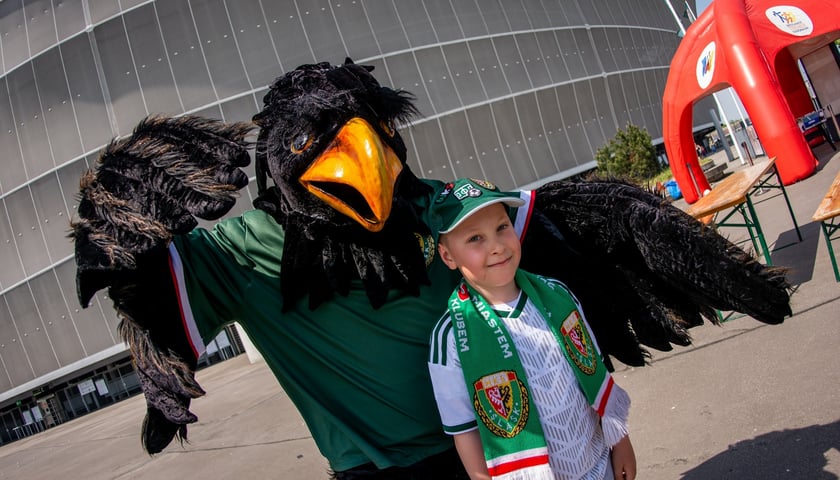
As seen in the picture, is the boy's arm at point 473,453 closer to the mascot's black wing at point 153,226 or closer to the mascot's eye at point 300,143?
the mascot's black wing at point 153,226

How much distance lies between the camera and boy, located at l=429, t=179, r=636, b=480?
4.58 ft

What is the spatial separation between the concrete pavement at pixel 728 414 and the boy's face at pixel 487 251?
85cm

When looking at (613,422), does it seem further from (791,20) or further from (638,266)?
(791,20)

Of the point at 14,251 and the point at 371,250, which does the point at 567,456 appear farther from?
the point at 14,251

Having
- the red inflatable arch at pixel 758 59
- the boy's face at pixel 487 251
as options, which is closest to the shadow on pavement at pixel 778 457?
the boy's face at pixel 487 251

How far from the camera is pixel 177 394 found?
54.4 inches

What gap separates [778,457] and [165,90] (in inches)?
632

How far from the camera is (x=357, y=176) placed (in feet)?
4.50

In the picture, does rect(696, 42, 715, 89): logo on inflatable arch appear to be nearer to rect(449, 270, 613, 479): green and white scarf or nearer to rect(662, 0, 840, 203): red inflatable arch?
rect(662, 0, 840, 203): red inflatable arch

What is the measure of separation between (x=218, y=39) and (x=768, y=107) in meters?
13.3

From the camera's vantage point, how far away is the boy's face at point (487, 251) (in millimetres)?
1496

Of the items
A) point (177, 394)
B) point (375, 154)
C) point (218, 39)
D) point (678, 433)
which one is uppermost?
point (218, 39)

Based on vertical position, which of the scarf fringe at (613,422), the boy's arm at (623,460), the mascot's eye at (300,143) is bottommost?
the boy's arm at (623,460)

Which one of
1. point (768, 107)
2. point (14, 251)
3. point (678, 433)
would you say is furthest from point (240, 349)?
point (678, 433)
